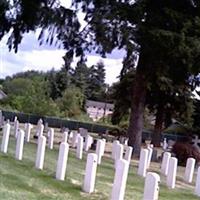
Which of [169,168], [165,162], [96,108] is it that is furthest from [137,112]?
[96,108]

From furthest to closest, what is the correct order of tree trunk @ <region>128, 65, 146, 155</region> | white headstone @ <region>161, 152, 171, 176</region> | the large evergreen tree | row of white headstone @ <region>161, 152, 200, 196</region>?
Answer: tree trunk @ <region>128, 65, 146, 155</region> → the large evergreen tree → white headstone @ <region>161, 152, 171, 176</region> → row of white headstone @ <region>161, 152, 200, 196</region>

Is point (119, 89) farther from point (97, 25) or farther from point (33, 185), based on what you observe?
point (33, 185)

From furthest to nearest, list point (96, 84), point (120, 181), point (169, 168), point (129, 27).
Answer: point (96, 84)
point (129, 27)
point (169, 168)
point (120, 181)

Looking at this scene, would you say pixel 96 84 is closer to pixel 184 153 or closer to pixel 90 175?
pixel 184 153

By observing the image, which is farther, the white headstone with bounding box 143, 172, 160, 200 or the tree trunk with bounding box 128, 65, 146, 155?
the tree trunk with bounding box 128, 65, 146, 155

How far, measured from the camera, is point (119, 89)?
1698 inches

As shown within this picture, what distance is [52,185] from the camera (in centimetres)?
1058

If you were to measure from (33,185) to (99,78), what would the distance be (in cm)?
12665

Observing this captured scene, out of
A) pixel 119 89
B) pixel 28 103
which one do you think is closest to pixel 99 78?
pixel 28 103

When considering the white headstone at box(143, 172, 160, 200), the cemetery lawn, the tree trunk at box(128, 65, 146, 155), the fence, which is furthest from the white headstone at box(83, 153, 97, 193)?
the fence

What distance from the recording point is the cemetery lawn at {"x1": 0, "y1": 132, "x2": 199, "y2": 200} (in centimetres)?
953

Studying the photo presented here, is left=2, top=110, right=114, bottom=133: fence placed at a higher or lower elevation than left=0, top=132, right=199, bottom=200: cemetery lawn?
higher

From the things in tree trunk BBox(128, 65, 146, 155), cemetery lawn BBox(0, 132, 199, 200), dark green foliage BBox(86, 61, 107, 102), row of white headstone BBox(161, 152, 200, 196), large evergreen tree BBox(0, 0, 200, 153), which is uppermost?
dark green foliage BBox(86, 61, 107, 102)

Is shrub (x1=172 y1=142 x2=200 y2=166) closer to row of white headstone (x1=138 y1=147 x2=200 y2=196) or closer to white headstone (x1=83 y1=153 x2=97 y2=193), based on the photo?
row of white headstone (x1=138 y1=147 x2=200 y2=196)
